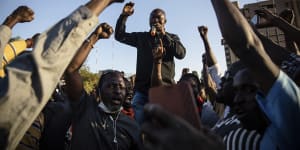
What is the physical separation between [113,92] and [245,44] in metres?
2.20

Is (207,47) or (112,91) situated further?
(207,47)

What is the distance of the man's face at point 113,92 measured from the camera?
316 centimetres

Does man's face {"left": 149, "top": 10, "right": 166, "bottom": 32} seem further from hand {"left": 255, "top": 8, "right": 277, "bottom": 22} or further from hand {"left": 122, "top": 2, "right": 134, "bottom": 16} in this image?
hand {"left": 255, "top": 8, "right": 277, "bottom": 22}

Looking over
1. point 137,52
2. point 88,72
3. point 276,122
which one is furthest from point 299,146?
point 88,72

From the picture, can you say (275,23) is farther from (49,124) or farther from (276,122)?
(49,124)

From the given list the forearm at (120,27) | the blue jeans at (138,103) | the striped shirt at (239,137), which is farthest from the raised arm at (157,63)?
the striped shirt at (239,137)

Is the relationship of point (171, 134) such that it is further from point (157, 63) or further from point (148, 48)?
point (148, 48)

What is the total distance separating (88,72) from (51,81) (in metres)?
33.9

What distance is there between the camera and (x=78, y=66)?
9.02 ft

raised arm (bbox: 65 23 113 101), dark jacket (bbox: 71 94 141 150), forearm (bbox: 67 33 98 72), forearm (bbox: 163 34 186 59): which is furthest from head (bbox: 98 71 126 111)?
forearm (bbox: 163 34 186 59)

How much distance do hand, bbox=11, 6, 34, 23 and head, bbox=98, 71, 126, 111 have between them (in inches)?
47.5

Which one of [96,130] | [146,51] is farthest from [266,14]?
[96,130]

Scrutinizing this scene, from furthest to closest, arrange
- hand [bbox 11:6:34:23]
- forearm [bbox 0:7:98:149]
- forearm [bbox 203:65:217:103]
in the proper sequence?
1. forearm [bbox 203:65:217:103]
2. hand [bbox 11:6:34:23]
3. forearm [bbox 0:7:98:149]

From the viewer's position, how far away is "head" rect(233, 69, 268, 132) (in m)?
1.67
